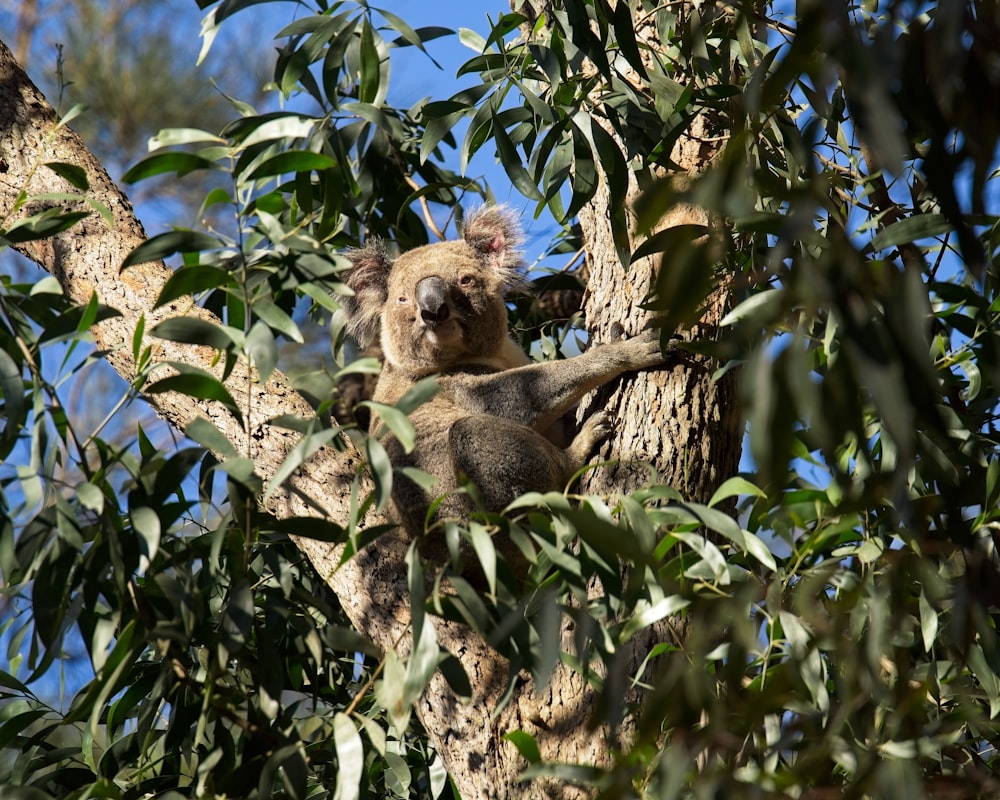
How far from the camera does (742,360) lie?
2.37m

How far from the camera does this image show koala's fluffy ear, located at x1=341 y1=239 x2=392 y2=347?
175 inches

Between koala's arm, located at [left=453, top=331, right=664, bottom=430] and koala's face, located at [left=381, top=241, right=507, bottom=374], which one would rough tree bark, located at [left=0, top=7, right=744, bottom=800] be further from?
koala's face, located at [left=381, top=241, right=507, bottom=374]

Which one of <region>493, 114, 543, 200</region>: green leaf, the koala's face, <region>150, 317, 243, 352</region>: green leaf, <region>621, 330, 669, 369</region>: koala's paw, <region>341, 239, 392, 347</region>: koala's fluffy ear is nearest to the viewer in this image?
<region>150, 317, 243, 352</region>: green leaf

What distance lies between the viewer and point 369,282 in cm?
449

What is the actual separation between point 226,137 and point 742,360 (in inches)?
47.6

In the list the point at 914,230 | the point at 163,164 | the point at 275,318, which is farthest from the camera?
the point at 914,230

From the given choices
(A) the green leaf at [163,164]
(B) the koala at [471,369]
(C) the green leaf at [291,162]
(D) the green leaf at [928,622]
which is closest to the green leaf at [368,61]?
(C) the green leaf at [291,162]

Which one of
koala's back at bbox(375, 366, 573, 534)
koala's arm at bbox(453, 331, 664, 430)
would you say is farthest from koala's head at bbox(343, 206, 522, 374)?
koala's back at bbox(375, 366, 573, 534)

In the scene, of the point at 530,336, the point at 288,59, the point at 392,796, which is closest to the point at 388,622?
the point at 392,796

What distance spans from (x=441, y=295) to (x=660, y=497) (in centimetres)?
218

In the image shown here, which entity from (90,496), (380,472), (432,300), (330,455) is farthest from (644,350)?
(90,496)

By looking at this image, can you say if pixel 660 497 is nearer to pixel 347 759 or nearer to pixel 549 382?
pixel 347 759

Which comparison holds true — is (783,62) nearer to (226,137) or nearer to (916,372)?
(916,372)

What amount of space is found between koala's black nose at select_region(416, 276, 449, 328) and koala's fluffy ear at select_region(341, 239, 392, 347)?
0.41 m
